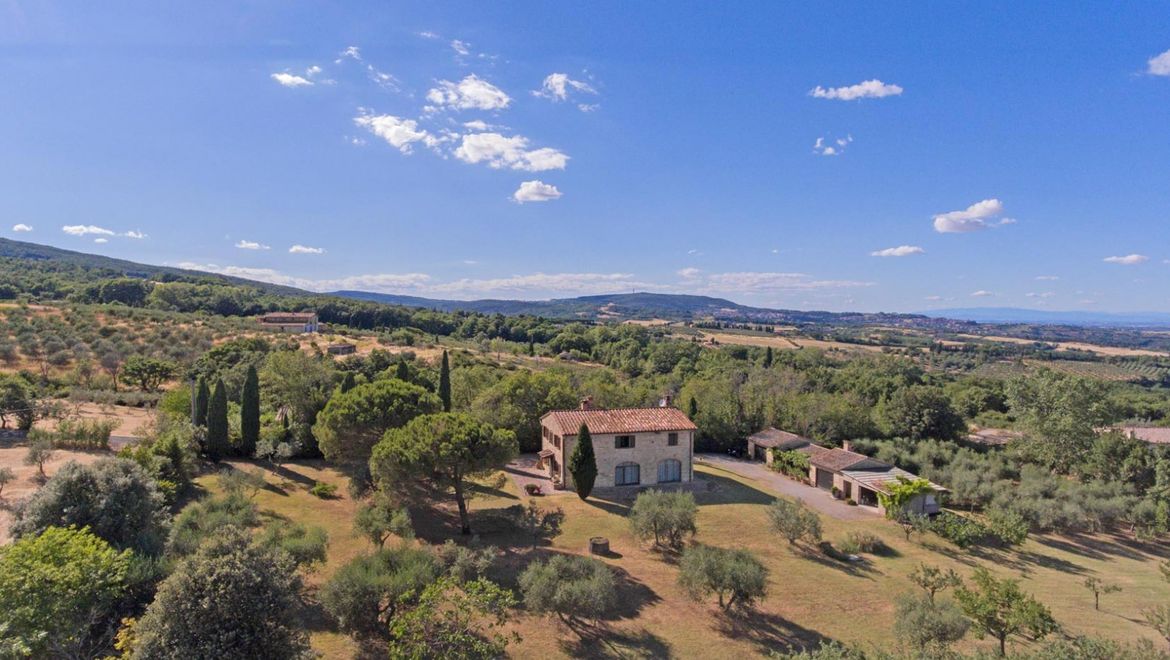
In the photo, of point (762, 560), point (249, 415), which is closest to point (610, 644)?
point (762, 560)

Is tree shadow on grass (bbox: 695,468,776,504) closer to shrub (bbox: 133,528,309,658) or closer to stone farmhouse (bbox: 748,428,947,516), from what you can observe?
stone farmhouse (bbox: 748,428,947,516)

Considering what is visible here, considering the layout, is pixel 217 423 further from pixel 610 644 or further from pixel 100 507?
pixel 610 644

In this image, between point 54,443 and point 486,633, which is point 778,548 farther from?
point 54,443

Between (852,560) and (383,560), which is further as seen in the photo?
(852,560)

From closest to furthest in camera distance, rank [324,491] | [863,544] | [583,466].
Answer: [863,544]
[324,491]
[583,466]

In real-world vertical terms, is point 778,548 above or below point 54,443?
below

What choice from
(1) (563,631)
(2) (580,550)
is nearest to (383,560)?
(1) (563,631)
